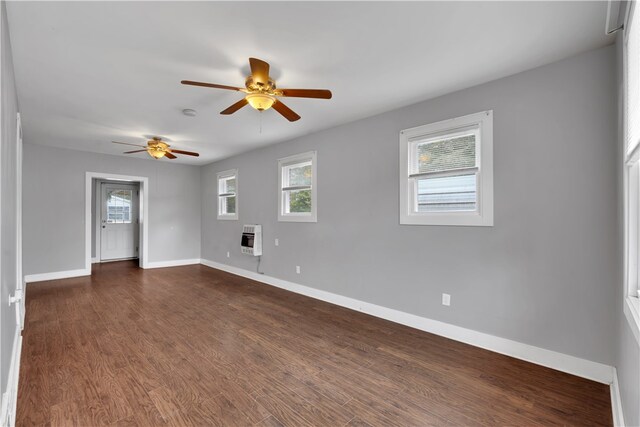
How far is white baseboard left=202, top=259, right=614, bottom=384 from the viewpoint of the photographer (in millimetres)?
2305

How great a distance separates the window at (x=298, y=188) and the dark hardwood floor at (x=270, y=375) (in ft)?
5.43

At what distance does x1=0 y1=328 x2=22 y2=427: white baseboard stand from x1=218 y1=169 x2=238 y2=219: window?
13.4ft

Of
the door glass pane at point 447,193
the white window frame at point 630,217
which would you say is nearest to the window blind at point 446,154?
the door glass pane at point 447,193

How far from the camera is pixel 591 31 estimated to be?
2.07m

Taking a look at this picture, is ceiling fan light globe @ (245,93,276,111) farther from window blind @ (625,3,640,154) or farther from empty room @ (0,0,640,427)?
window blind @ (625,3,640,154)

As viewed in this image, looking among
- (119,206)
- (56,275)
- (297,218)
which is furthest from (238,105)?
(119,206)

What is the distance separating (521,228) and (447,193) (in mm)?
760

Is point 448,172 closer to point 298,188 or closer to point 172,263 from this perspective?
point 298,188

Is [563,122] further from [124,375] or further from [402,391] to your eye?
[124,375]

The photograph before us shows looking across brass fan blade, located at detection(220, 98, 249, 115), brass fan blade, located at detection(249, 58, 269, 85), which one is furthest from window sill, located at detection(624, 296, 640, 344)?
brass fan blade, located at detection(220, 98, 249, 115)

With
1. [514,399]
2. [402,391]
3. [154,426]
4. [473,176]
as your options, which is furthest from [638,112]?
[154,426]

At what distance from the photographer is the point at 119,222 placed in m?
8.01

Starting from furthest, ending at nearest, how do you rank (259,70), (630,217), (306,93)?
(306,93)
(259,70)
(630,217)

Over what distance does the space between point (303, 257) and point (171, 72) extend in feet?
10.1
